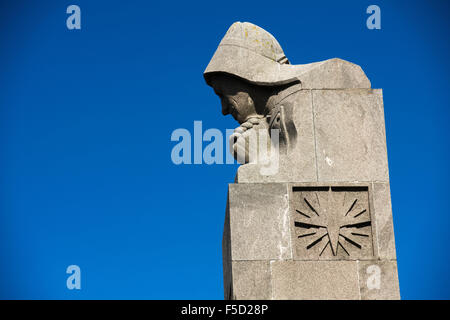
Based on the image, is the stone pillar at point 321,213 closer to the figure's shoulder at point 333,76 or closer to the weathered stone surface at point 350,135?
the weathered stone surface at point 350,135

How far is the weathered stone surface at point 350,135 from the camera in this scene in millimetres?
15180

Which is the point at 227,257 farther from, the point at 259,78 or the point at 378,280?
the point at 259,78

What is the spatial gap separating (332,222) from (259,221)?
3.58 feet

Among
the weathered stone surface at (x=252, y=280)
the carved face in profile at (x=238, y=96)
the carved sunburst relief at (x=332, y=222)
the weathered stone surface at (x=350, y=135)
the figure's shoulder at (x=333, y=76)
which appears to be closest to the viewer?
the weathered stone surface at (x=252, y=280)

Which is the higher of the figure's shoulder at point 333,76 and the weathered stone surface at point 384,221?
the figure's shoulder at point 333,76

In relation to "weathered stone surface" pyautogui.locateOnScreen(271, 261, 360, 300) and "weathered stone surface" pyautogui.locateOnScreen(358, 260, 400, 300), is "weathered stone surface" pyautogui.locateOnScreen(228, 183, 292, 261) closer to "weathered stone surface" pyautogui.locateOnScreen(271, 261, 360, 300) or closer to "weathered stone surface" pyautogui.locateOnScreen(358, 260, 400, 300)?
"weathered stone surface" pyautogui.locateOnScreen(271, 261, 360, 300)

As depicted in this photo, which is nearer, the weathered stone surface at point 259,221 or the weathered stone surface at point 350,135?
the weathered stone surface at point 259,221

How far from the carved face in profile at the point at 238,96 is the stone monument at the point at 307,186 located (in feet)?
0.05

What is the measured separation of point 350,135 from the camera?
15383 millimetres

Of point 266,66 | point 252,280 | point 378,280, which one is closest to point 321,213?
point 378,280

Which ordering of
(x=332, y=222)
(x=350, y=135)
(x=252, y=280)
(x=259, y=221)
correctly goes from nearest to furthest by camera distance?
(x=252, y=280)
(x=259, y=221)
(x=332, y=222)
(x=350, y=135)

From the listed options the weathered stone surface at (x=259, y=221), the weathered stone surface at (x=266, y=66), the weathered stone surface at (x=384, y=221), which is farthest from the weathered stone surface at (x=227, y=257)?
the weathered stone surface at (x=266, y=66)

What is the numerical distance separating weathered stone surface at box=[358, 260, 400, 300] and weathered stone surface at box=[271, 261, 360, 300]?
122mm
